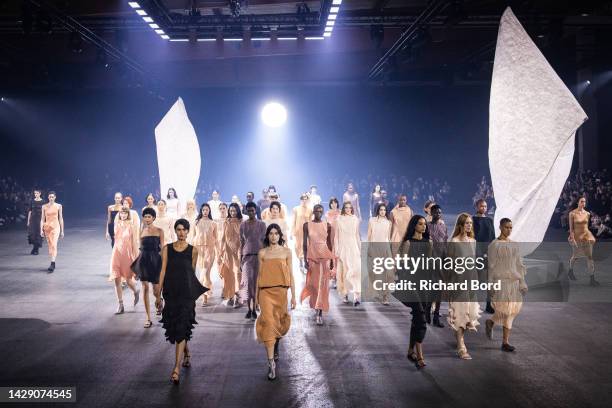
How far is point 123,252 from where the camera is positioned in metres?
7.77

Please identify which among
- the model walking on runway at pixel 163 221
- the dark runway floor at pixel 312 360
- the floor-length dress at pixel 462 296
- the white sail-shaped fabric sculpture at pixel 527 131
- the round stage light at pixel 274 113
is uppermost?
the round stage light at pixel 274 113

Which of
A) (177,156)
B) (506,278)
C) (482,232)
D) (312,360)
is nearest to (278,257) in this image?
(312,360)

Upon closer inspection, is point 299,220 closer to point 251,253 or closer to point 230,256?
point 230,256

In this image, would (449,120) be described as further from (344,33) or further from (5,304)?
(5,304)

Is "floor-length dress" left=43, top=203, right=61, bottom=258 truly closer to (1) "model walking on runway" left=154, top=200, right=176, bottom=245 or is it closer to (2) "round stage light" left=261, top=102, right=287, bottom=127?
(1) "model walking on runway" left=154, top=200, right=176, bottom=245

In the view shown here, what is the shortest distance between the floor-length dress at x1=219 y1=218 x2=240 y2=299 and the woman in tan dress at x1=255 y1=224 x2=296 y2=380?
2.77m

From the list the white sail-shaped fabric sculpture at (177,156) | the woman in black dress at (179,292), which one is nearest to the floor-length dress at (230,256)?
the woman in black dress at (179,292)

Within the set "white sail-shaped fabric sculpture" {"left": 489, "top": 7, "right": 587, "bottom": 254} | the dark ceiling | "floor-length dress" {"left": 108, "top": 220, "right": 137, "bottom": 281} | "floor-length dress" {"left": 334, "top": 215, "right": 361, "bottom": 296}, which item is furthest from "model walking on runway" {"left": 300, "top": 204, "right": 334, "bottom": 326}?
the dark ceiling

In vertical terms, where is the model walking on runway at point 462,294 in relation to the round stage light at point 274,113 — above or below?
below

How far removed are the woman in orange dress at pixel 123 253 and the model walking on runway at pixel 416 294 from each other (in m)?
4.18

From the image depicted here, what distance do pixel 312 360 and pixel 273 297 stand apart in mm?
938

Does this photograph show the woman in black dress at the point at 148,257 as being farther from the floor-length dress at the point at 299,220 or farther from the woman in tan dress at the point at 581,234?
the woman in tan dress at the point at 581,234

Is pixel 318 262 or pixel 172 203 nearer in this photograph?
pixel 318 262

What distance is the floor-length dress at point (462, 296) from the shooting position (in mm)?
5793
